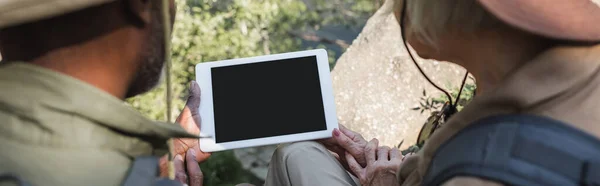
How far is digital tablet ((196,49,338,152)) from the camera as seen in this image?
176cm

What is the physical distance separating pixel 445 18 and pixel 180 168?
3.12 ft

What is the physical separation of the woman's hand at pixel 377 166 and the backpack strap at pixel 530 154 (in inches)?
21.5

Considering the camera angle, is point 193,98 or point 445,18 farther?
point 193,98

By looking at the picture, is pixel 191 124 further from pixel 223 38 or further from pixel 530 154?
pixel 223 38

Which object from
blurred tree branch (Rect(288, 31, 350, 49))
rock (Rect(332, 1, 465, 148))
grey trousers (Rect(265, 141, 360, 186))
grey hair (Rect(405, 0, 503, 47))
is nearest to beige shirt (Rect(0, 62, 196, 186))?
grey hair (Rect(405, 0, 503, 47))

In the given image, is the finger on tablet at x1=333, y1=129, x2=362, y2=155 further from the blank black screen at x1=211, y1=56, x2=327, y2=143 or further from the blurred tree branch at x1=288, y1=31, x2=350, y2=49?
the blurred tree branch at x1=288, y1=31, x2=350, y2=49

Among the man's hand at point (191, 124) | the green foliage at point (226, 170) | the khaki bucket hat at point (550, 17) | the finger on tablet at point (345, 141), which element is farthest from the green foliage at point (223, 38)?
the khaki bucket hat at point (550, 17)

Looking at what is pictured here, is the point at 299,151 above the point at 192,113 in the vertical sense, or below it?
below

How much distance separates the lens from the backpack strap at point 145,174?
97cm

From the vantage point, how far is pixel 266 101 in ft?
6.07

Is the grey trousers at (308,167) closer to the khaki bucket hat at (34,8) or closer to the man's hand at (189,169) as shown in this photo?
the man's hand at (189,169)

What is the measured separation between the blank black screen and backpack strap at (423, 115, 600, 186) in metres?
0.76

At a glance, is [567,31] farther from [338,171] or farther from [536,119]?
[338,171]

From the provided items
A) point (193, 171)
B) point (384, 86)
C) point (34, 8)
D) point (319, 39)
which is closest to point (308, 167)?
point (193, 171)
